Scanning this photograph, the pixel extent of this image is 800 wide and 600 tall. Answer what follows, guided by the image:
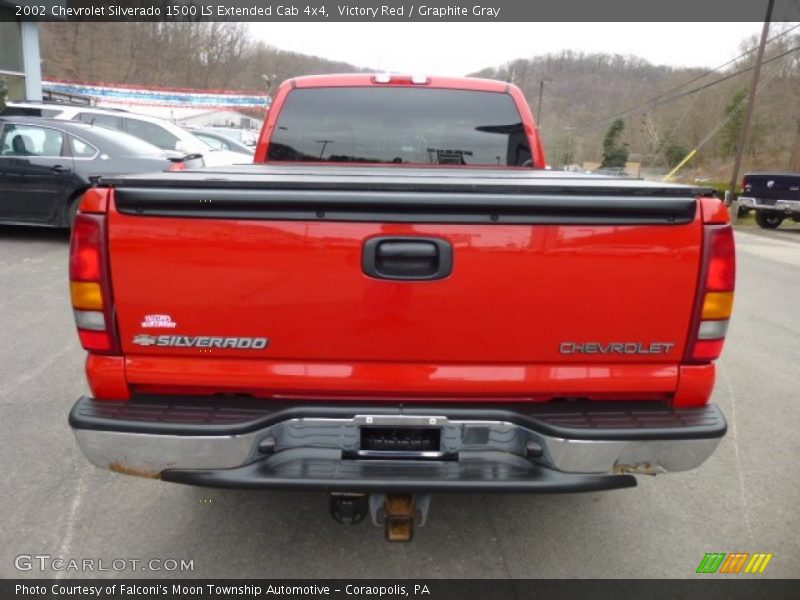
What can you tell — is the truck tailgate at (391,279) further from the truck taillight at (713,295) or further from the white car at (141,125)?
the white car at (141,125)

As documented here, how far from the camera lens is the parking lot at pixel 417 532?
2.61 metres

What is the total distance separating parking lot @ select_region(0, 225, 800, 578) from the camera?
8.55 ft

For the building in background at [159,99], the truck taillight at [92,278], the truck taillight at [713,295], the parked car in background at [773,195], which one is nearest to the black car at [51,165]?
the truck taillight at [92,278]

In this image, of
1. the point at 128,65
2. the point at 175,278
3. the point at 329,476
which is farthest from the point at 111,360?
the point at 128,65

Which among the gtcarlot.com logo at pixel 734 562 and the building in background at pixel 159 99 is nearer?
the gtcarlot.com logo at pixel 734 562

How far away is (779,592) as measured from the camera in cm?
251

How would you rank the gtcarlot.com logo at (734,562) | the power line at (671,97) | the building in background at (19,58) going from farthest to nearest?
the power line at (671,97), the building in background at (19,58), the gtcarlot.com logo at (734,562)

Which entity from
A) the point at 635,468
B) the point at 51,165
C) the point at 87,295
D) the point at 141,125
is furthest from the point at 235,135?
the point at 635,468

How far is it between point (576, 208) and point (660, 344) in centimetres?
58

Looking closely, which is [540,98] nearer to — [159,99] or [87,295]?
[159,99]

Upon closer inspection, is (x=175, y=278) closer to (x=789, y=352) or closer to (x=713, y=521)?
(x=713, y=521)

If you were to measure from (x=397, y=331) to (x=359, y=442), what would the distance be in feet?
1.34

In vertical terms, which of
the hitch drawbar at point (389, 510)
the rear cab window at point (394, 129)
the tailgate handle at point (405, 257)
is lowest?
the hitch drawbar at point (389, 510)

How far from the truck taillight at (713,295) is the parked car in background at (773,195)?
691 inches
